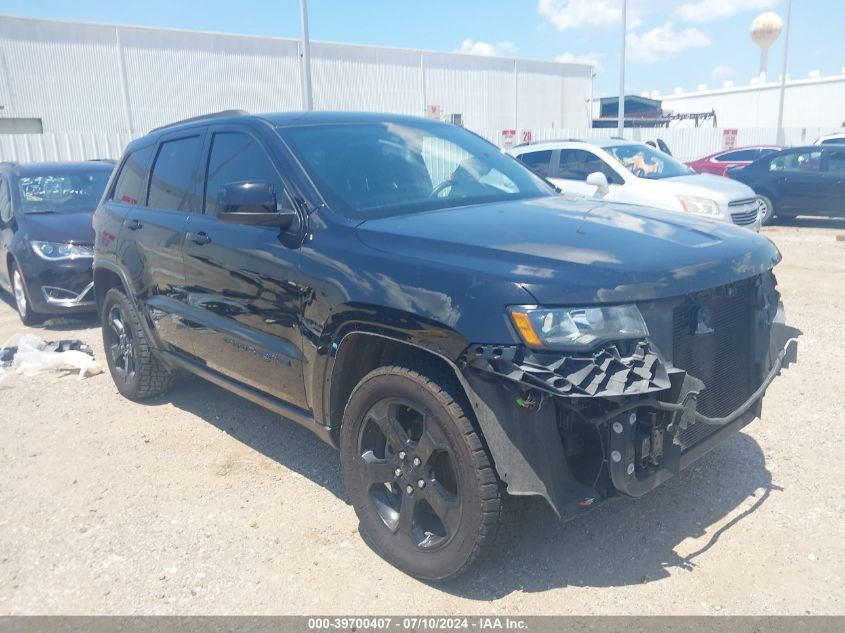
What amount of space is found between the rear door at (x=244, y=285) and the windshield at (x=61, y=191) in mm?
5150

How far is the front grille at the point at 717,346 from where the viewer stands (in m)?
2.74

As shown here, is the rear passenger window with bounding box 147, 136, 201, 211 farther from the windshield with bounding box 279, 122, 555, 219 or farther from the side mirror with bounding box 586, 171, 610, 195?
the side mirror with bounding box 586, 171, 610, 195

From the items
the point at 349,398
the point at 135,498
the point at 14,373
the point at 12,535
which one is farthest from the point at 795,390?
the point at 14,373

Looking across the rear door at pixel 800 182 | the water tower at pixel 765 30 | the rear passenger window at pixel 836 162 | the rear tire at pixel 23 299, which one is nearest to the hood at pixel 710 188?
the rear door at pixel 800 182

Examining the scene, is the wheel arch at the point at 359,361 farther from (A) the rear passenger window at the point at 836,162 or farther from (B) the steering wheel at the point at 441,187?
(A) the rear passenger window at the point at 836,162

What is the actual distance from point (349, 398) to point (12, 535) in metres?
1.95

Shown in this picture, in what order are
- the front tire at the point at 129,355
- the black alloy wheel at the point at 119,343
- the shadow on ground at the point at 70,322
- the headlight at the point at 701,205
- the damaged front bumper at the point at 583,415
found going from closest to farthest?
1. the damaged front bumper at the point at 583,415
2. the front tire at the point at 129,355
3. the black alloy wheel at the point at 119,343
4. the shadow on ground at the point at 70,322
5. the headlight at the point at 701,205

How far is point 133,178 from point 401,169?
94.7 inches

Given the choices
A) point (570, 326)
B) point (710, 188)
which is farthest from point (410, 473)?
point (710, 188)

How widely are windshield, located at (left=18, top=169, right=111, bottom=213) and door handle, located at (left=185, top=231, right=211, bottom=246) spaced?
16.8 feet

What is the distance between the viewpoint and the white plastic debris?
20.4 feet

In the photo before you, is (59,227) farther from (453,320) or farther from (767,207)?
(767,207)

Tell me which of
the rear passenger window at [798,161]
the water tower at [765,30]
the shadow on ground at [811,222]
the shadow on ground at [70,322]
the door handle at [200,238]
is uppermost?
the water tower at [765,30]

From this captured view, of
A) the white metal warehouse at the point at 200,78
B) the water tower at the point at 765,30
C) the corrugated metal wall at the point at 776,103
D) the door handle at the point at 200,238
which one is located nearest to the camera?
the door handle at the point at 200,238
